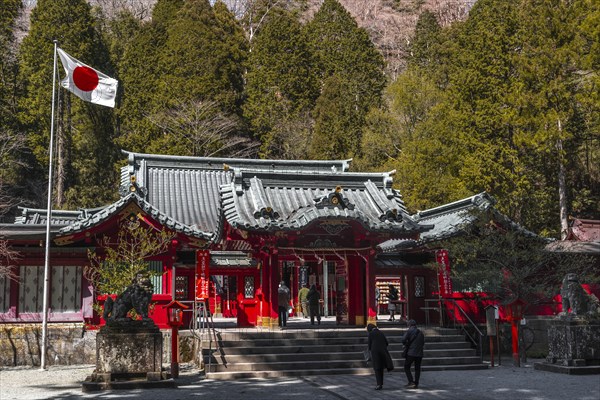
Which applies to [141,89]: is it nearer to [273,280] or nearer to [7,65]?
[7,65]

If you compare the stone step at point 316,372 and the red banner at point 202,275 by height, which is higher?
the red banner at point 202,275

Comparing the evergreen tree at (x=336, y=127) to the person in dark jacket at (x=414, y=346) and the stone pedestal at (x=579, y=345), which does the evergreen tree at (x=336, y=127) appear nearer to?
the stone pedestal at (x=579, y=345)

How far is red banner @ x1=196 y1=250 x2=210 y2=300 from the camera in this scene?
70.6 feet

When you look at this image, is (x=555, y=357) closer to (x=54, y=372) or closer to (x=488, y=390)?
(x=488, y=390)

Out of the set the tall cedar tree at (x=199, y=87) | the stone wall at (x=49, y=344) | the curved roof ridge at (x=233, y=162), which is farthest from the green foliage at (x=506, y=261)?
the tall cedar tree at (x=199, y=87)

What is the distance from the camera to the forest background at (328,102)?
33.3 meters

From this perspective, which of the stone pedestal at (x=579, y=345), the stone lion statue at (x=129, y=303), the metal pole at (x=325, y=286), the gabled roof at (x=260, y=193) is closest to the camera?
the stone lion statue at (x=129, y=303)

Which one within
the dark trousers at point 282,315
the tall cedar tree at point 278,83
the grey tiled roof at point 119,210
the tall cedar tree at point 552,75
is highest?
the tall cedar tree at point 278,83

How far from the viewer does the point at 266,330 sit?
20281 mm

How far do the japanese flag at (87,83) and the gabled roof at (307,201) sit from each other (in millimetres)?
4749

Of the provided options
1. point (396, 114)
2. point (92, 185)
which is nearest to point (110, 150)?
point (92, 185)

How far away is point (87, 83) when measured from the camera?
2047 centimetres

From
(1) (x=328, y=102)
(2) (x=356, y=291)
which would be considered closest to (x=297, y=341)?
(2) (x=356, y=291)

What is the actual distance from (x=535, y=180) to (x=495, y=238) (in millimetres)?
16598
